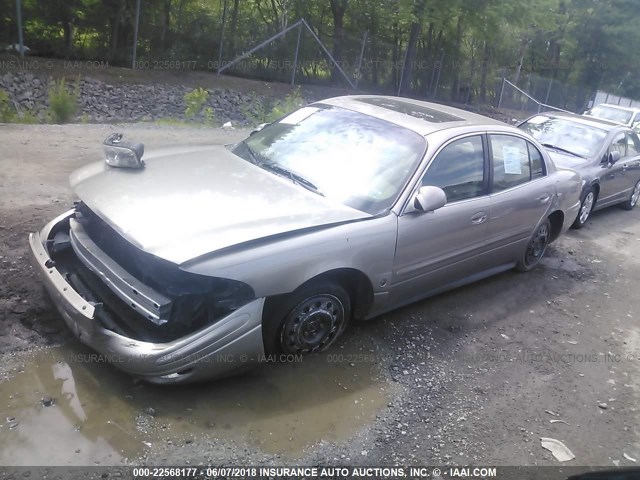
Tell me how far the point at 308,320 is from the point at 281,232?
661mm

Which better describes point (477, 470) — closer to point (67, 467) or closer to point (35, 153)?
point (67, 467)

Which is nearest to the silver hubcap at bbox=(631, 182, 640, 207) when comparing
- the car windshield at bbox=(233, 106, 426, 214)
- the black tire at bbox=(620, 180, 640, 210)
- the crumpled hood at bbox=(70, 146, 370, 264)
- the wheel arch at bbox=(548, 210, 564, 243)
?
the black tire at bbox=(620, 180, 640, 210)

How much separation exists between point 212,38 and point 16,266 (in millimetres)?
15087

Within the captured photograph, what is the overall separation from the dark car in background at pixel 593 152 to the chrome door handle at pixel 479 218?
396cm

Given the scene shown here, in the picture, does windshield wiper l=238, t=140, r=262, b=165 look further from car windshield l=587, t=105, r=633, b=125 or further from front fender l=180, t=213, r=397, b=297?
car windshield l=587, t=105, r=633, b=125

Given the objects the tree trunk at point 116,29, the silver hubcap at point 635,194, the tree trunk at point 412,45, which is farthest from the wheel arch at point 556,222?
the tree trunk at point 412,45

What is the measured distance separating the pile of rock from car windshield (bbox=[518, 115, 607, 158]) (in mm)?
8046

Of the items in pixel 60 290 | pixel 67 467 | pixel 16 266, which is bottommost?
pixel 67 467

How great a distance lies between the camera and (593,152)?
8422mm

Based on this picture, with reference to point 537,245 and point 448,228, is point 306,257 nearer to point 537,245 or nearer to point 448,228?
point 448,228

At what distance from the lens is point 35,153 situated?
7.12 meters

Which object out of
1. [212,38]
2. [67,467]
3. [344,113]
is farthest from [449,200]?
[212,38]

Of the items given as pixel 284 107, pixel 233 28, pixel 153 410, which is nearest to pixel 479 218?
pixel 153 410

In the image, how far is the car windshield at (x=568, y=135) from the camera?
848cm
